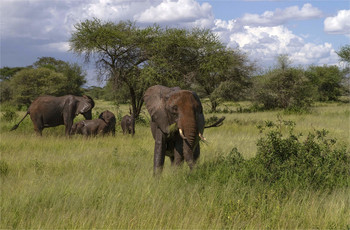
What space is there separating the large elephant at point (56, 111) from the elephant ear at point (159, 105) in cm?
691

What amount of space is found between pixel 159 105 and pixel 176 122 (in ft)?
1.72

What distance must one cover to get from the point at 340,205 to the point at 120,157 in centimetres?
545

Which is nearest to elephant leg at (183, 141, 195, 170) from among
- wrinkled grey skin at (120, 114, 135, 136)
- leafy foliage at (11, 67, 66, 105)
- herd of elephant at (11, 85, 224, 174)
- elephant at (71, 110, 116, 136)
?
herd of elephant at (11, 85, 224, 174)

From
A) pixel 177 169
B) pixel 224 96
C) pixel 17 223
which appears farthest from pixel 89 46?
pixel 224 96

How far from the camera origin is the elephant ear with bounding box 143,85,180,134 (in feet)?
20.0

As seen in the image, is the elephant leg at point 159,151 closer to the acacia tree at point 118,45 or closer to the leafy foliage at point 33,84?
the acacia tree at point 118,45

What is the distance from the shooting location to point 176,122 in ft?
19.4

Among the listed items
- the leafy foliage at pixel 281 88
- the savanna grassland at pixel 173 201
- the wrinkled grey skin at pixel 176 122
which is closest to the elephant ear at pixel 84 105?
the savanna grassland at pixel 173 201

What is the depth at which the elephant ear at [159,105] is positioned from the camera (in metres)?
6.11

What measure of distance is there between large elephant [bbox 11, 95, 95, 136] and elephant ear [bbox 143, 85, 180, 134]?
6.91 m

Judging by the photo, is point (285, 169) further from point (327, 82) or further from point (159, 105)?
point (327, 82)

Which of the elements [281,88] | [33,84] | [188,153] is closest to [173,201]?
[188,153]

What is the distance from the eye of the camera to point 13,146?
409 inches

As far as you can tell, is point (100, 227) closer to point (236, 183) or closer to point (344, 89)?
point (236, 183)
